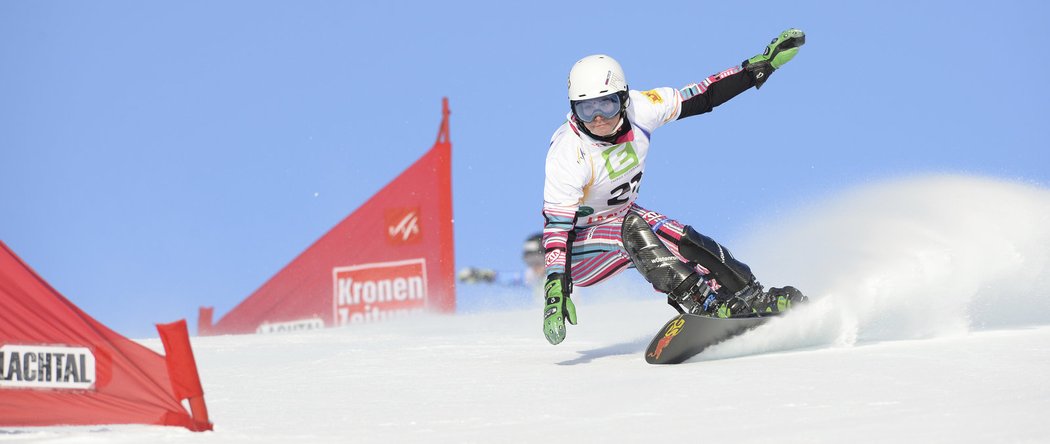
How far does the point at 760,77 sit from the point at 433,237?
6144 mm

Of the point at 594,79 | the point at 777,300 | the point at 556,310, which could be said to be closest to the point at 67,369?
the point at 556,310

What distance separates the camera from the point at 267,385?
6066mm

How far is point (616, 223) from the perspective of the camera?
274 inches

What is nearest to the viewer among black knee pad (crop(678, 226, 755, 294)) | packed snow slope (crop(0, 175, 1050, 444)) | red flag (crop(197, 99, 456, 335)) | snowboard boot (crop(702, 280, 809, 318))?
packed snow slope (crop(0, 175, 1050, 444))

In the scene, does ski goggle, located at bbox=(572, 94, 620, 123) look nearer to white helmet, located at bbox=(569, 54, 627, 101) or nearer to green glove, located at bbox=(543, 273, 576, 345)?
white helmet, located at bbox=(569, 54, 627, 101)

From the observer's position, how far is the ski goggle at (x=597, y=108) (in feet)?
21.3

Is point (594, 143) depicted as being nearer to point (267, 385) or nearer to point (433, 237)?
point (267, 385)

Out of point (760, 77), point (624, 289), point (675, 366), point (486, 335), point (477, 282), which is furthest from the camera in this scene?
point (477, 282)

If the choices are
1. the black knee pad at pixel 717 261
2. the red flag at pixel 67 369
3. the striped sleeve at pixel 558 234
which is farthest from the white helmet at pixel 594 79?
the red flag at pixel 67 369

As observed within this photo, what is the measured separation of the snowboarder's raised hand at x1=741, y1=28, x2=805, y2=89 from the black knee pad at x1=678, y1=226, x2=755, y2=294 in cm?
116

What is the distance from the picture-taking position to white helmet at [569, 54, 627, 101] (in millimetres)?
6484

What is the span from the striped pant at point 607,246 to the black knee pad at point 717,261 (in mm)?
65

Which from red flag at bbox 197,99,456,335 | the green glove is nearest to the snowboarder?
the green glove

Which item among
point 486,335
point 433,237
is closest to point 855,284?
point 486,335
